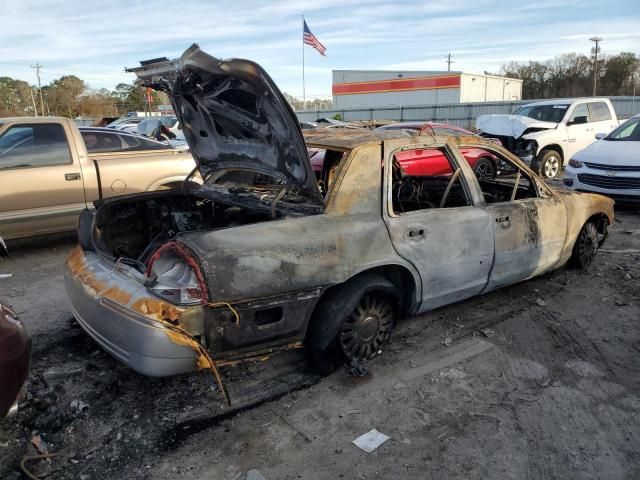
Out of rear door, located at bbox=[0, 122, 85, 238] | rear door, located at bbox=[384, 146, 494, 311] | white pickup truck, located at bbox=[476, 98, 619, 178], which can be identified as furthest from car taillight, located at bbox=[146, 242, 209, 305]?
white pickup truck, located at bbox=[476, 98, 619, 178]

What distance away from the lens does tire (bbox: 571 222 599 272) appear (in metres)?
5.12

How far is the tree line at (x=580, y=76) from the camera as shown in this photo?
5913cm

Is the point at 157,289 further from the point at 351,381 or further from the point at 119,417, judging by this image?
the point at 351,381

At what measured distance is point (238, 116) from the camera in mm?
3385

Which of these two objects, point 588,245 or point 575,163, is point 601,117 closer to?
point 575,163

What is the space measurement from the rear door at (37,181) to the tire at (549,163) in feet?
32.1

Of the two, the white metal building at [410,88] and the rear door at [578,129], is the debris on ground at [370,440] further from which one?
the white metal building at [410,88]

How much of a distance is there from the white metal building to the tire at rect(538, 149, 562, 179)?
36.3 metres

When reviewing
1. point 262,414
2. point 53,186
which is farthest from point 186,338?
point 53,186

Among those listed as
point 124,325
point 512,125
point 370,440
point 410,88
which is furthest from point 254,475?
point 410,88

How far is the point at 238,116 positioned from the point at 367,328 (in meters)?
1.67

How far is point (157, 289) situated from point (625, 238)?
6380mm

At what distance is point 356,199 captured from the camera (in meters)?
3.22

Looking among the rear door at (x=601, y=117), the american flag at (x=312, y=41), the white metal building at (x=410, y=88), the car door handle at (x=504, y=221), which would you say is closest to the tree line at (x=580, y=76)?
the white metal building at (x=410, y=88)
